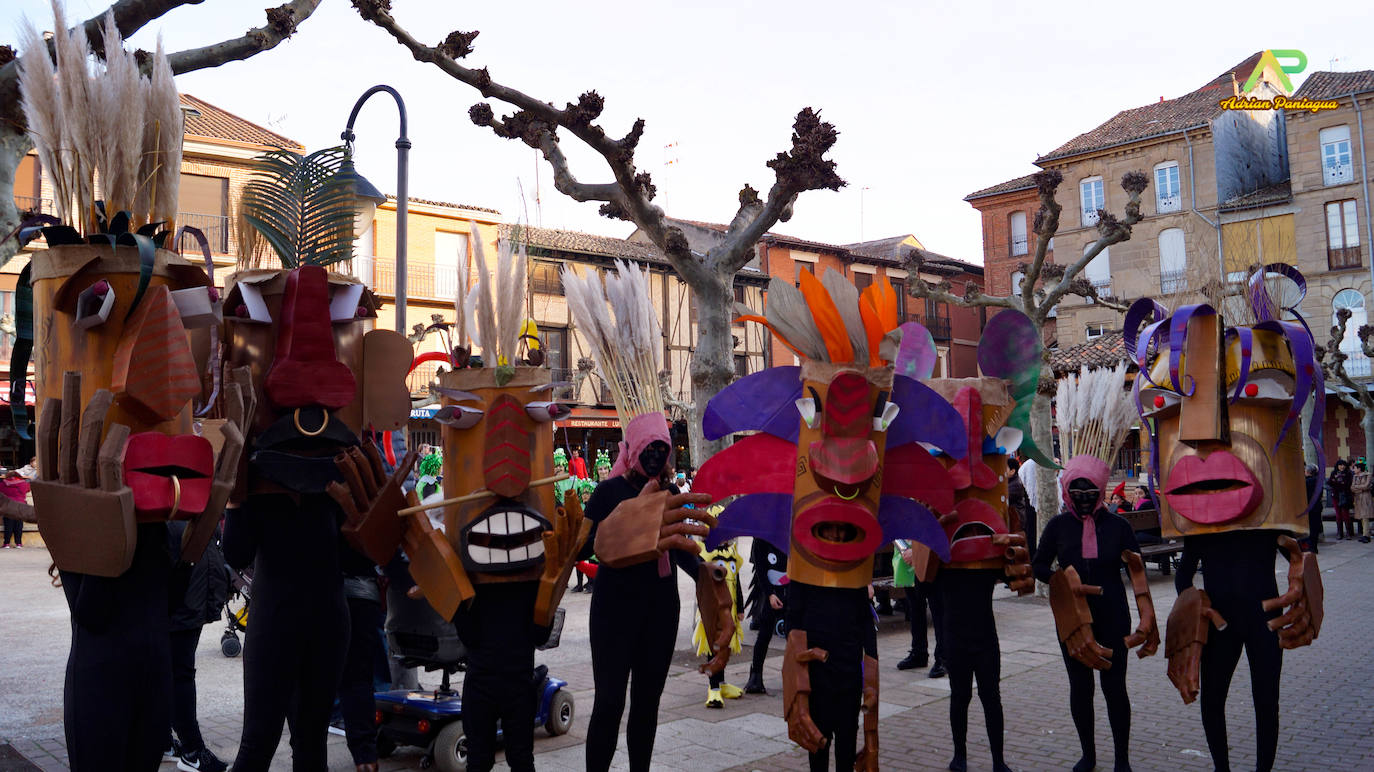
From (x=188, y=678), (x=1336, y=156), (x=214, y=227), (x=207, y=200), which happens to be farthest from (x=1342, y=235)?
(x=188, y=678)

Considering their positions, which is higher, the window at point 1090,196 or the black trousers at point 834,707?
the window at point 1090,196

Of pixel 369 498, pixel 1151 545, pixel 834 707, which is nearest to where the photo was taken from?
pixel 369 498

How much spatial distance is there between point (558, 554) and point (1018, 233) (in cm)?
3276

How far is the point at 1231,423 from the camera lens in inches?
187

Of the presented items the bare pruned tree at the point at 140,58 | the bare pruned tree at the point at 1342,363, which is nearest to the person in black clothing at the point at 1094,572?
the bare pruned tree at the point at 140,58

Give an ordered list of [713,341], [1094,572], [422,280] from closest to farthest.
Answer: [1094,572] < [713,341] < [422,280]

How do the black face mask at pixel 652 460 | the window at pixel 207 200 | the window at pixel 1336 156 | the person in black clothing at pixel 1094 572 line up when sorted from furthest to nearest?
the window at pixel 1336 156 < the window at pixel 207 200 < the person in black clothing at pixel 1094 572 < the black face mask at pixel 652 460

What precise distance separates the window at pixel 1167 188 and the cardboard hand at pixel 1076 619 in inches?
1039

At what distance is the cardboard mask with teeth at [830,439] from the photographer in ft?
13.1

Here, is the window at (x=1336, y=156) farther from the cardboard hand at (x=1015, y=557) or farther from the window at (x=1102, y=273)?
the cardboard hand at (x=1015, y=557)

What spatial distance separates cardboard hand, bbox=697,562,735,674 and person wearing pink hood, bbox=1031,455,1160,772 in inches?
70.6

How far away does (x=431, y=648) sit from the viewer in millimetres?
5070

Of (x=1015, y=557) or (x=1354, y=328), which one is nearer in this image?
(x=1015, y=557)

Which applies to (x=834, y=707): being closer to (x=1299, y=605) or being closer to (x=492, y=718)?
(x=492, y=718)
